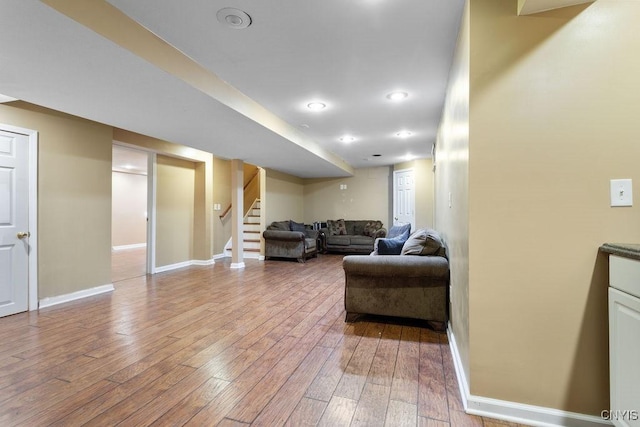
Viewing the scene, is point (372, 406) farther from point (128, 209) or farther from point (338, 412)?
point (128, 209)

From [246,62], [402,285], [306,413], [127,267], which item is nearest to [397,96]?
[246,62]

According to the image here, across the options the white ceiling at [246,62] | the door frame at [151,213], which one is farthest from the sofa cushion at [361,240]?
the door frame at [151,213]

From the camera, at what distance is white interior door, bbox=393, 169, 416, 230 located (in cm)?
719

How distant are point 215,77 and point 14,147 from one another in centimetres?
242

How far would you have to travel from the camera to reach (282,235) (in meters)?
6.25

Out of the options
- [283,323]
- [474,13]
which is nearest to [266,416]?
[283,323]

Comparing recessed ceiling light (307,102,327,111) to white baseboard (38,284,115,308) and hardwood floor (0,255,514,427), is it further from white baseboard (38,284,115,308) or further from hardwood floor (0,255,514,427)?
white baseboard (38,284,115,308)

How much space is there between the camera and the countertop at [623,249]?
3.70 feet

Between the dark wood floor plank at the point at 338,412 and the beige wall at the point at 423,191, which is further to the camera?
the beige wall at the point at 423,191

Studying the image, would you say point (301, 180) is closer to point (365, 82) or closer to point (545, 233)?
point (365, 82)

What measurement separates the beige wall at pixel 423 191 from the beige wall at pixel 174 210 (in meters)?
5.15

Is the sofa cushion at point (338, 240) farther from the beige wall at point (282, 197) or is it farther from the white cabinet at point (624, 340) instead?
the white cabinet at point (624, 340)

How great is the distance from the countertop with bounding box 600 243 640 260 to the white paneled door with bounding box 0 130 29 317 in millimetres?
4883

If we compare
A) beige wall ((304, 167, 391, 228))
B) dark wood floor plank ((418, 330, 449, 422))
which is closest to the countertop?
dark wood floor plank ((418, 330, 449, 422))
